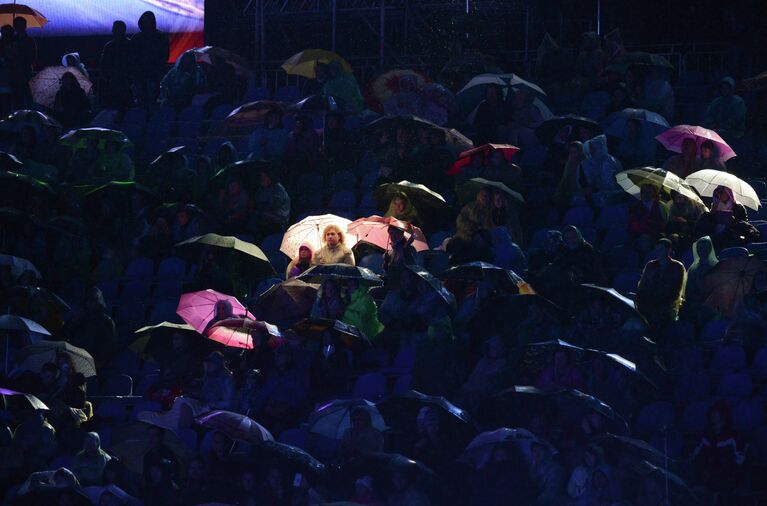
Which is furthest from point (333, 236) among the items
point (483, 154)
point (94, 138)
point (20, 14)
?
point (20, 14)

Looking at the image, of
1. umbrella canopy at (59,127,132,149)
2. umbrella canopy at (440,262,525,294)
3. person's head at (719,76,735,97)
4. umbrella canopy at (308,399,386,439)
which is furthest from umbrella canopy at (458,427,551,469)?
umbrella canopy at (59,127,132,149)

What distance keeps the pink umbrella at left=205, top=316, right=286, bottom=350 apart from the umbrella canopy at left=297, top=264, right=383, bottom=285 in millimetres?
567

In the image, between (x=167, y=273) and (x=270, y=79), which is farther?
(x=270, y=79)

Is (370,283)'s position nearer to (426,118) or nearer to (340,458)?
(340,458)

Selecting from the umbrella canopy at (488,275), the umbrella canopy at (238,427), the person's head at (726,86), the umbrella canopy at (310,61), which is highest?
the person's head at (726,86)

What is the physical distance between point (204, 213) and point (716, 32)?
22.6 ft

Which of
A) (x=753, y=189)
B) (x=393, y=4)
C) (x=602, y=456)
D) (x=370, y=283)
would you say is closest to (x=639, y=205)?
(x=753, y=189)

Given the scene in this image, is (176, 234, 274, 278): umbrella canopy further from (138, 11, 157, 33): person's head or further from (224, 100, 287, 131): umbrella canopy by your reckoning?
(138, 11, 157, 33): person's head

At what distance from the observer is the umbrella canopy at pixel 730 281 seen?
13.8 meters

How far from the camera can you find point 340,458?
12.7m

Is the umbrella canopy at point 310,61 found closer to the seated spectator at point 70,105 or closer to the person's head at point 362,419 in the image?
the seated spectator at point 70,105

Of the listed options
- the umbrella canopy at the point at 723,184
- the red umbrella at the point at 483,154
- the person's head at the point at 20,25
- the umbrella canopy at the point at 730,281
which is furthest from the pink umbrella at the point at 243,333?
the person's head at the point at 20,25

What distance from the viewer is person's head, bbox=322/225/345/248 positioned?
15430 mm

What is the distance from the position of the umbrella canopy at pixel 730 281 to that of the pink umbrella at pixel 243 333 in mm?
3292
